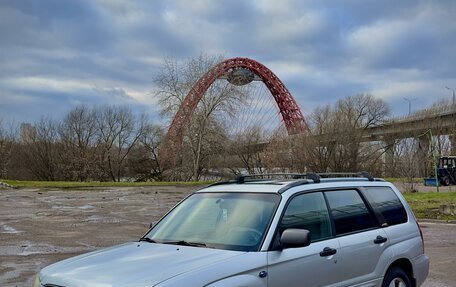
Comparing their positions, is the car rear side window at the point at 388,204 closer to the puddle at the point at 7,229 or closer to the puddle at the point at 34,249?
the puddle at the point at 34,249

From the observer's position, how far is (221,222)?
5121 millimetres

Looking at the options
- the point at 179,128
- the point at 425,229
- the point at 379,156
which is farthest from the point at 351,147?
the point at 425,229

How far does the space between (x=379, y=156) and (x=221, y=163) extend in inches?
710

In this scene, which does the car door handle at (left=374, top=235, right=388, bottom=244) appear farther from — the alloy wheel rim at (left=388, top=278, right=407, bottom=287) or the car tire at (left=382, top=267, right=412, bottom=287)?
the alloy wheel rim at (left=388, top=278, right=407, bottom=287)

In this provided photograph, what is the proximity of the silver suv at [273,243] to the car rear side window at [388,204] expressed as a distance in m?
0.02

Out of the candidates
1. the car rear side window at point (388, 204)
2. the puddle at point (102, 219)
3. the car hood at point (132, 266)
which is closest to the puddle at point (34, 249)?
the puddle at point (102, 219)

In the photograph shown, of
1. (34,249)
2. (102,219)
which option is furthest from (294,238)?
(102,219)

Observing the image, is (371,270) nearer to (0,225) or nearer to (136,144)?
(0,225)

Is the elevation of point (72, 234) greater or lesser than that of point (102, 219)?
lesser

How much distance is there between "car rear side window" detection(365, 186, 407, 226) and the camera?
6.33 metres

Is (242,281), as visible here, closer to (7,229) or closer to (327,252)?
(327,252)

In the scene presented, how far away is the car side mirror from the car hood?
450mm

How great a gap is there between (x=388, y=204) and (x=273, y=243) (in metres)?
2.39

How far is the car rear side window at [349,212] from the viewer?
565 centimetres
